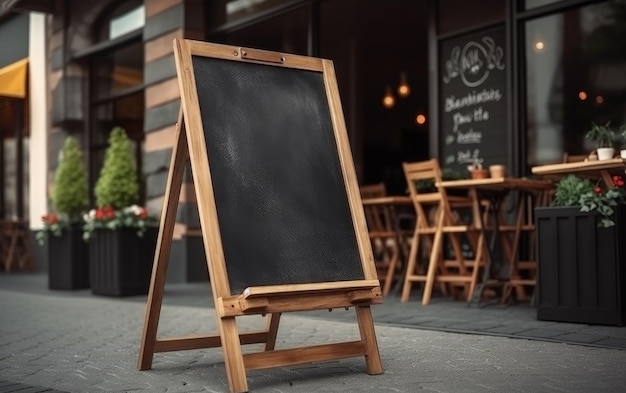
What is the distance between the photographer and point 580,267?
5.95 meters

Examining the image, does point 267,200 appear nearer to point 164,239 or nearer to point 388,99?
point 164,239

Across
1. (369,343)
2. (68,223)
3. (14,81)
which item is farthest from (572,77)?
(14,81)

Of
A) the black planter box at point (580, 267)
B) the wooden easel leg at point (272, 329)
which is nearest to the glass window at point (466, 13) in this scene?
the black planter box at point (580, 267)

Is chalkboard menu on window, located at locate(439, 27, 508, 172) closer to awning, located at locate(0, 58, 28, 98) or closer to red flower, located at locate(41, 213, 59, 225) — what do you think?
red flower, located at locate(41, 213, 59, 225)

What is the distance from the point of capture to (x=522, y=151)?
8.34 m

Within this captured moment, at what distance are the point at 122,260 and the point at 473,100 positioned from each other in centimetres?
417

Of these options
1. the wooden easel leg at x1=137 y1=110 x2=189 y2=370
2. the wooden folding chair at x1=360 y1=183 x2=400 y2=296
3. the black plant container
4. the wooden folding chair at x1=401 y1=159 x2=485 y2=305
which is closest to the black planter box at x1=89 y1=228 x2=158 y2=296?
the black plant container

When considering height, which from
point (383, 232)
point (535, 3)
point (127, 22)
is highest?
point (127, 22)

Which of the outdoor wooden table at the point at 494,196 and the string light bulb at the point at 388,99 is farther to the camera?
the string light bulb at the point at 388,99

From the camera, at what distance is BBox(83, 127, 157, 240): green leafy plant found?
920 cm

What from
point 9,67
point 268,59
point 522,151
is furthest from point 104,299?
point 9,67

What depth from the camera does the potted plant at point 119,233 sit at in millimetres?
9164

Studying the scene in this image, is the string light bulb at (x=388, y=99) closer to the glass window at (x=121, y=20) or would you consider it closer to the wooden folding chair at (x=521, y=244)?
the glass window at (x=121, y=20)

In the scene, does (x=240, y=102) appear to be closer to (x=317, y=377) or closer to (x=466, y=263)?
(x=317, y=377)
